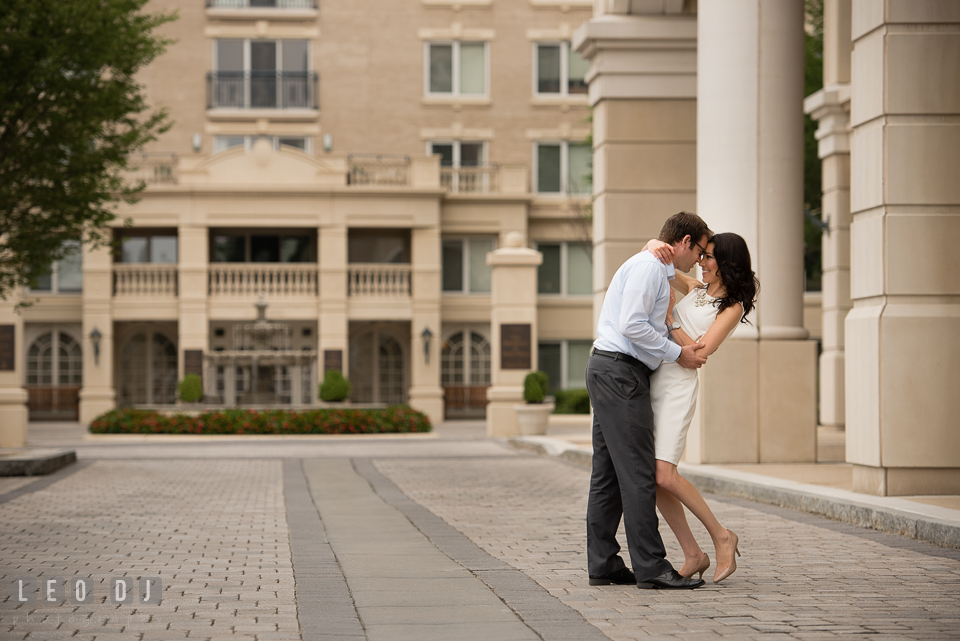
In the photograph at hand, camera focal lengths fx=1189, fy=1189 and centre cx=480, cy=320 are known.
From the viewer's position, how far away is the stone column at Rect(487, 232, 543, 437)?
25.1 metres

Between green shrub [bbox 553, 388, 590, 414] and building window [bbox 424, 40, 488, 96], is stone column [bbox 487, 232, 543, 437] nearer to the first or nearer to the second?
green shrub [bbox 553, 388, 590, 414]

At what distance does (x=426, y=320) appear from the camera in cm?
3488

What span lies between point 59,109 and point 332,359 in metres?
17.9

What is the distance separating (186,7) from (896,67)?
32.0 metres

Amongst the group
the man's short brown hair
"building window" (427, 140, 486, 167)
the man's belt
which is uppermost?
"building window" (427, 140, 486, 167)

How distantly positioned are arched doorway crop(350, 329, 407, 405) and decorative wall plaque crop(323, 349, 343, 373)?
3525 millimetres

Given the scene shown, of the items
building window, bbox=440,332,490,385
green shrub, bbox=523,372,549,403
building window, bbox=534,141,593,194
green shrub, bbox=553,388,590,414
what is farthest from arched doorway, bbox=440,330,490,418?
green shrub, bbox=523,372,549,403

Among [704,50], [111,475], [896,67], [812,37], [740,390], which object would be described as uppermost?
[812,37]

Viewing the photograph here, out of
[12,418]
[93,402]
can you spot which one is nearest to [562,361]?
[93,402]

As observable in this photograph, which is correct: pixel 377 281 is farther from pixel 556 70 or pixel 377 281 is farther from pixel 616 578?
pixel 616 578

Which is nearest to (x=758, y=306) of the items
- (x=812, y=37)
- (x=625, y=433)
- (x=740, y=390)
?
(x=740, y=390)

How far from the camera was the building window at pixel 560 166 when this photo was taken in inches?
1521

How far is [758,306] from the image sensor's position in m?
13.2

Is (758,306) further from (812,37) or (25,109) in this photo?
(812,37)
